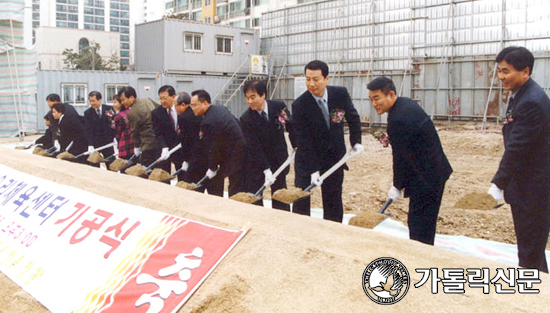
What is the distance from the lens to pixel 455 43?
664 inches

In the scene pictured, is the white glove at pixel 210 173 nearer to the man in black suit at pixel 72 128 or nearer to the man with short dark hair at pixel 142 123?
the man with short dark hair at pixel 142 123

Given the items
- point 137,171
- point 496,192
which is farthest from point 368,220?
point 137,171

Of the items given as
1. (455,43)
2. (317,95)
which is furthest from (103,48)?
(317,95)

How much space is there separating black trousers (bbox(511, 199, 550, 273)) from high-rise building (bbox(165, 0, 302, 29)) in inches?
1200

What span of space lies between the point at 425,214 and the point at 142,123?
186 inches

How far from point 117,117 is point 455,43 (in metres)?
12.5

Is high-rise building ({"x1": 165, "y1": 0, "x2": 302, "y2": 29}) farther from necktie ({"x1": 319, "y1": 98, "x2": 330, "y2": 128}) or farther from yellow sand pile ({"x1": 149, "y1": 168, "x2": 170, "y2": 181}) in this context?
necktie ({"x1": 319, "y1": 98, "x2": 330, "y2": 128})

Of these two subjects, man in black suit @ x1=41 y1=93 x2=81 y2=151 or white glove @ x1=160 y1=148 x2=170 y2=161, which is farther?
man in black suit @ x1=41 y1=93 x2=81 y2=151

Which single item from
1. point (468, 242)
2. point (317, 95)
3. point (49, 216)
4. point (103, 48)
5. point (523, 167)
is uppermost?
point (103, 48)

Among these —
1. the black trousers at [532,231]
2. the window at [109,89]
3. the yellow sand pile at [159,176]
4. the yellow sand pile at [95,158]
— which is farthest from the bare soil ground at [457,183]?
the window at [109,89]

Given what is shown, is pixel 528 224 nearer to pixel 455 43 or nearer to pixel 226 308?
pixel 226 308

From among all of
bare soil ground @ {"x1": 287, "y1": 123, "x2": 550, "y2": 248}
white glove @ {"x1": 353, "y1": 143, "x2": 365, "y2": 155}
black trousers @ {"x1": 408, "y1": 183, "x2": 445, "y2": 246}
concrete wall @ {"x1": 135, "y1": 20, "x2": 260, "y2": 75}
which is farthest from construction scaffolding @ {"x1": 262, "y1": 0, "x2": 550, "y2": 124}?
black trousers @ {"x1": 408, "y1": 183, "x2": 445, "y2": 246}

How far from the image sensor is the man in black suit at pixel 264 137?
534 cm

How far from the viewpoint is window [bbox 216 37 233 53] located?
23297mm
